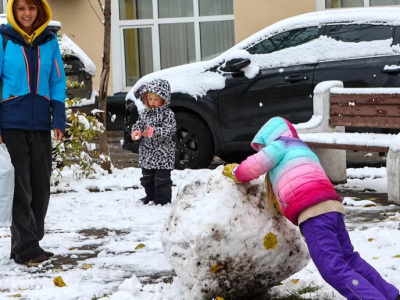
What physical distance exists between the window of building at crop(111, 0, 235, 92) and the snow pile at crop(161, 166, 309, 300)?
47.9 feet

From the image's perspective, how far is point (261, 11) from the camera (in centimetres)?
1886

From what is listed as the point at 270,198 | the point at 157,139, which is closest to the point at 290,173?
the point at 270,198

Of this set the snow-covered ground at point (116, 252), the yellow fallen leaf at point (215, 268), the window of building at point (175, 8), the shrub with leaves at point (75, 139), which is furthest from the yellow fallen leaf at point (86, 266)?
the window of building at point (175, 8)

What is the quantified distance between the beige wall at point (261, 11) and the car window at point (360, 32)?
6.57 m

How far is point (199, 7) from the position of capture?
20188 millimetres

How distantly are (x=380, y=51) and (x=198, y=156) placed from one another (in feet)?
7.74

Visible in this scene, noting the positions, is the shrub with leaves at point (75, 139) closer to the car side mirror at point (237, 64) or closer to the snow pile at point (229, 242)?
the car side mirror at point (237, 64)

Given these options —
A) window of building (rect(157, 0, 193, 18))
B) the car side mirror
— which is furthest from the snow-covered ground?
window of building (rect(157, 0, 193, 18))

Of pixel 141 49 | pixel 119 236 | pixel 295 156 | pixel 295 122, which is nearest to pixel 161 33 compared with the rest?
pixel 141 49

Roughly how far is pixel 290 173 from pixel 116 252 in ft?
6.97

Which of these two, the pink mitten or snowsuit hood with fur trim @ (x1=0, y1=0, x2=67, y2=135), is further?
the pink mitten

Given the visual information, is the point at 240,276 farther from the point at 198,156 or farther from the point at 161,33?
the point at 161,33

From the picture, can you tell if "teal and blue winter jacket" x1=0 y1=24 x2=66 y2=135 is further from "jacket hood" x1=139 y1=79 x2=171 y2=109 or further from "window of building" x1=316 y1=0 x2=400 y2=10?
"window of building" x1=316 y1=0 x2=400 y2=10

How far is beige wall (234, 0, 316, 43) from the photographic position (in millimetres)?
18703
